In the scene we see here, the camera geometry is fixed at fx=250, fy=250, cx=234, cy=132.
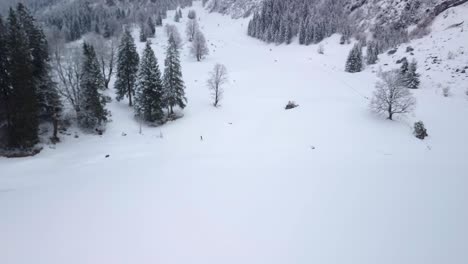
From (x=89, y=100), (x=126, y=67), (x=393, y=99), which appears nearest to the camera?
(x=89, y=100)

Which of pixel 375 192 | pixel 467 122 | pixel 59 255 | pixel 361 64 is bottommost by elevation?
pixel 59 255

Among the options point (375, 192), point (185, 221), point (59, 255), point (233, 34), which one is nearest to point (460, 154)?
point (375, 192)

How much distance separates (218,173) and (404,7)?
8383 cm

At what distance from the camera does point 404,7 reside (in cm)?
7262

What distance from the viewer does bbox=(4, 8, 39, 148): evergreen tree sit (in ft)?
74.9

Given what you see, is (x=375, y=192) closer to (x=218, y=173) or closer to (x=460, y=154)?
(x=218, y=173)

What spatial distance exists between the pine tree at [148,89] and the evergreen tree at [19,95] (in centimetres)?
1138

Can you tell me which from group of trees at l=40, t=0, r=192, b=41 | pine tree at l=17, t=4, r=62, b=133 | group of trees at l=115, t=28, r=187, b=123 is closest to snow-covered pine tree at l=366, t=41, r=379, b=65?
group of trees at l=115, t=28, r=187, b=123

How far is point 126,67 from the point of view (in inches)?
1426

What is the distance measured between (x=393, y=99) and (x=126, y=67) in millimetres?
36473

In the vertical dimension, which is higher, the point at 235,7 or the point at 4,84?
the point at 235,7

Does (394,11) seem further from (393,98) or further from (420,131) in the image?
(420,131)

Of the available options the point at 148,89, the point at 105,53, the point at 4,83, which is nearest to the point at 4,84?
the point at 4,83

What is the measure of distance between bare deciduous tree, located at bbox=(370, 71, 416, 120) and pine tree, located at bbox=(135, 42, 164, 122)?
1125 inches
